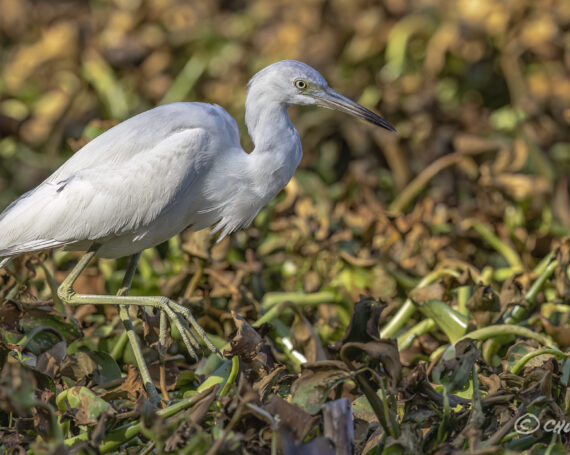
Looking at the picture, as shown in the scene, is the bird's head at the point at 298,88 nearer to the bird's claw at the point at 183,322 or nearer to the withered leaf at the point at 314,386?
the bird's claw at the point at 183,322

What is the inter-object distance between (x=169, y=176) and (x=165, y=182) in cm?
2

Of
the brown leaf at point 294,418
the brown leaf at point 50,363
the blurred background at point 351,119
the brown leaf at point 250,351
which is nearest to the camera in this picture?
the brown leaf at point 294,418

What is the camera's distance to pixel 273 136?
3023mm

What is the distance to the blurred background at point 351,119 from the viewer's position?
13.5 ft

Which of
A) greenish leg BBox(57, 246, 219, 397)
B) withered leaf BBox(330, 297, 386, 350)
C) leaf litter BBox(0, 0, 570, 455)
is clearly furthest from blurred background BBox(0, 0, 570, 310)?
withered leaf BBox(330, 297, 386, 350)

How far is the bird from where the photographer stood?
288 centimetres

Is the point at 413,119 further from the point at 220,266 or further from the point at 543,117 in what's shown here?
the point at 220,266

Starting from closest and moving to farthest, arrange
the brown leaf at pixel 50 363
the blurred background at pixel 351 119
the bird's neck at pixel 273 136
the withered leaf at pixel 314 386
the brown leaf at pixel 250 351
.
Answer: the withered leaf at pixel 314 386 < the brown leaf at pixel 250 351 < the brown leaf at pixel 50 363 < the bird's neck at pixel 273 136 < the blurred background at pixel 351 119

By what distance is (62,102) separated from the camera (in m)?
5.92

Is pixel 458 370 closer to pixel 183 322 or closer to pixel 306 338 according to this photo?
pixel 306 338

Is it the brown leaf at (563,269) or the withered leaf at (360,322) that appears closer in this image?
the withered leaf at (360,322)

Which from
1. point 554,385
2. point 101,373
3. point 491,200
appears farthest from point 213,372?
point 491,200

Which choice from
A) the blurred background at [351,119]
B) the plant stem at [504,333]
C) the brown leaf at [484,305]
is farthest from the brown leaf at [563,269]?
the blurred background at [351,119]

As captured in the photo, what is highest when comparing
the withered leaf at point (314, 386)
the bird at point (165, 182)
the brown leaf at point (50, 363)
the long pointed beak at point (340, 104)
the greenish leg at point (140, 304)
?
the long pointed beak at point (340, 104)
